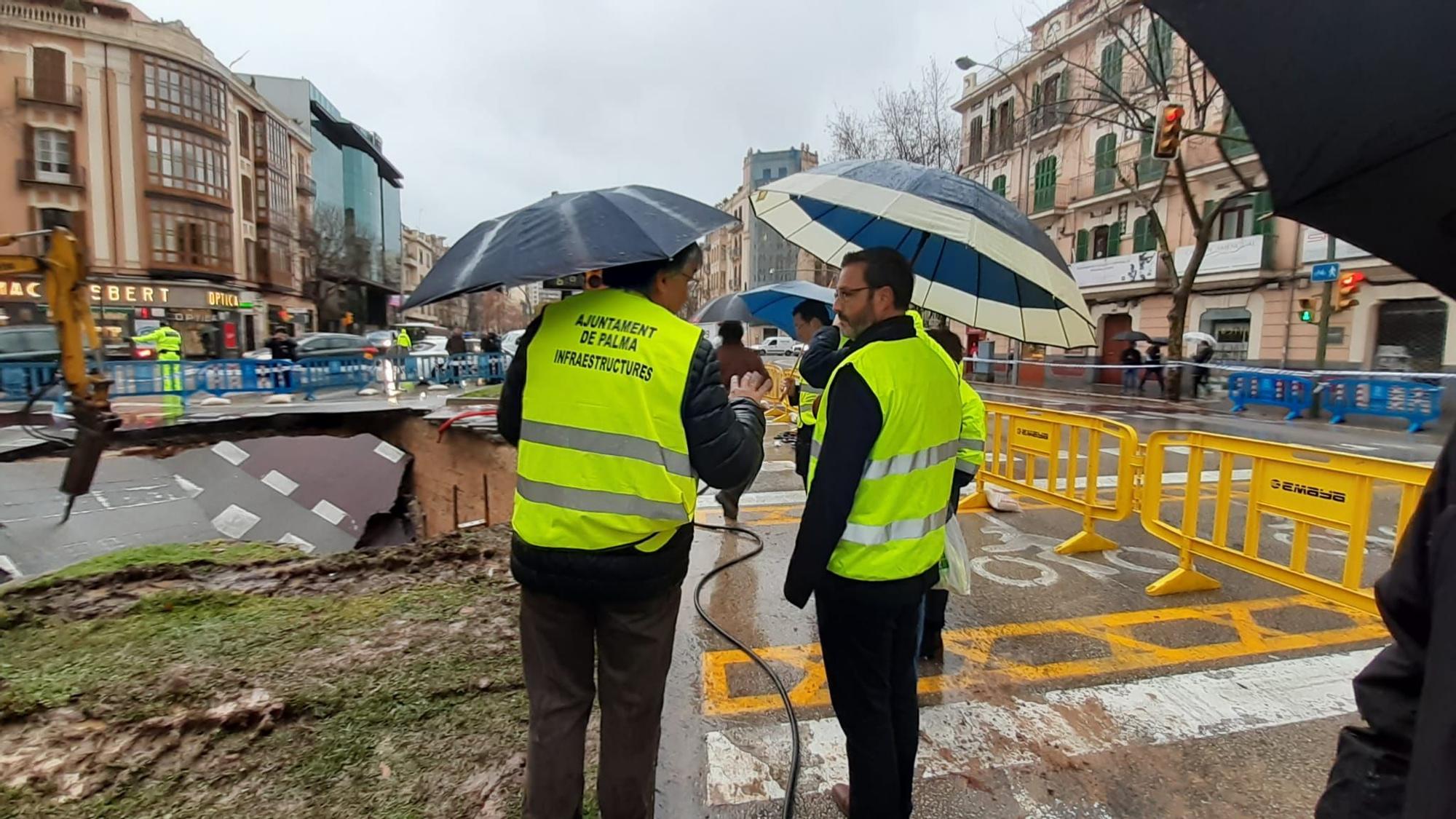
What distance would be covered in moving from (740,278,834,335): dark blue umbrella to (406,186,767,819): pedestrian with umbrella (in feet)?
15.6

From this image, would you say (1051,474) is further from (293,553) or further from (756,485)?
(293,553)

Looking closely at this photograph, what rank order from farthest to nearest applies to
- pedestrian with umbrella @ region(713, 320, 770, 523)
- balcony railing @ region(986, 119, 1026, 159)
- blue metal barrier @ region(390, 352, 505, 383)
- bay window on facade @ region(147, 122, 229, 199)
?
1. bay window on facade @ region(147, 122, 229, 199)
2. balcony railing @ region(986, 119, 1026, 159)
3. blue metal barrier @ region(390, 352, 505, 383)
4. pedestrian with umbrella @ region(713, 320, 770, 523)

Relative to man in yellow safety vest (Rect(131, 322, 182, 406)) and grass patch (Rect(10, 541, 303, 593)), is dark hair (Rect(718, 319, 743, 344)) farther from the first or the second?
man in yellow safety vest (Rect(131, 322, 182, 406))

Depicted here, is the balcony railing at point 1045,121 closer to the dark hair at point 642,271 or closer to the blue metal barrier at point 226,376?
the blue metal barrier at point 226,376

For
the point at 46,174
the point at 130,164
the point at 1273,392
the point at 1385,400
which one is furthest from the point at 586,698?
the point at 46,174

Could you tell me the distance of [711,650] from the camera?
3789 millimetres

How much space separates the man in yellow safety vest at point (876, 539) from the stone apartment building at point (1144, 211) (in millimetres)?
17801

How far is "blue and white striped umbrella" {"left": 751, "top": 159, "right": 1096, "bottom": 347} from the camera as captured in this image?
2.56 m

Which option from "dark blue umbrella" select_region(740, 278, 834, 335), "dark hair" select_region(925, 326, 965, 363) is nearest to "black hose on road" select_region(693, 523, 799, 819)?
"dark hair" select_region(925, 326, 965, 363)

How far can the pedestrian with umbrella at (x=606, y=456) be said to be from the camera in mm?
1925

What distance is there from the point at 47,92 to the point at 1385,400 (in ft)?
157

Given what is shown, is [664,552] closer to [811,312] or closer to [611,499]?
[611,499]

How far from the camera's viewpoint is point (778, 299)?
24.7 ft

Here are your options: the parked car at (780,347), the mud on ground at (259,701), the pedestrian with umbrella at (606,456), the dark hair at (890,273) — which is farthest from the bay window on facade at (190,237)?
the dark hair at (890,273)
